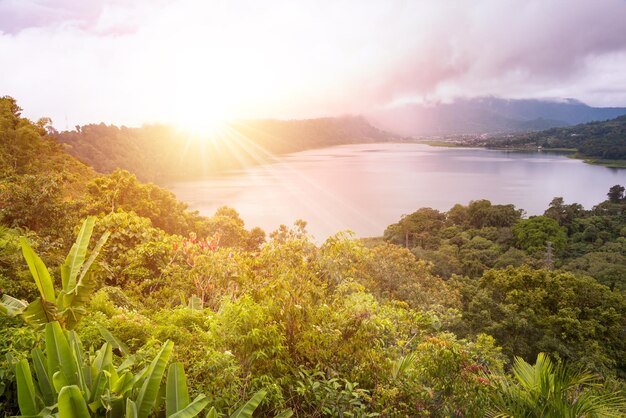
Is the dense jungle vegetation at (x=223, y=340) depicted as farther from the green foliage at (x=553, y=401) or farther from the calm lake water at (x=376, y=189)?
the calm lake water at (x=376, y=189)

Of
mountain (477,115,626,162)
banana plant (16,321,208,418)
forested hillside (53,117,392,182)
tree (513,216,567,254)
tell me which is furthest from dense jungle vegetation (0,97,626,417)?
mountain (477,115,626,162)

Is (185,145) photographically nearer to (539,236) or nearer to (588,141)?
(539,236)

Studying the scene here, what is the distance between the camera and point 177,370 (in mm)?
2414

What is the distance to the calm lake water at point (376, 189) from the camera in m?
38.4

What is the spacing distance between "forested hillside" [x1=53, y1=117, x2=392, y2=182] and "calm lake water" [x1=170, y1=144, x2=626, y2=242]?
5546 mm

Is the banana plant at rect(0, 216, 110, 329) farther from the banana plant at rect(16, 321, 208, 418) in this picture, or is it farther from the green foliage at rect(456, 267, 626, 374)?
the green foliage at rect(456, 267, 626, 374)

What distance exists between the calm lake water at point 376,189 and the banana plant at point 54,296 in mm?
24913

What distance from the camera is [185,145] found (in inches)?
2709

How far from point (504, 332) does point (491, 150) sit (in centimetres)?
12025

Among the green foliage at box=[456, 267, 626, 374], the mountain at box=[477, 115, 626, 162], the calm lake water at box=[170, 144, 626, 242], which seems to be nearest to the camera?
the green foliage at box=[456, 267, 626, 374]

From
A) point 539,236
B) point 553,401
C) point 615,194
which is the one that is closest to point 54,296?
point 553,401

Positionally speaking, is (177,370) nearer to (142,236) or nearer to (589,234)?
(142,236)

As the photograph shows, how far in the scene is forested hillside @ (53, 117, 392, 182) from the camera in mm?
45750

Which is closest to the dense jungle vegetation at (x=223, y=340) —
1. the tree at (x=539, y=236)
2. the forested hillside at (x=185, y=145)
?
the forested hillside at (x=185, y=145)
